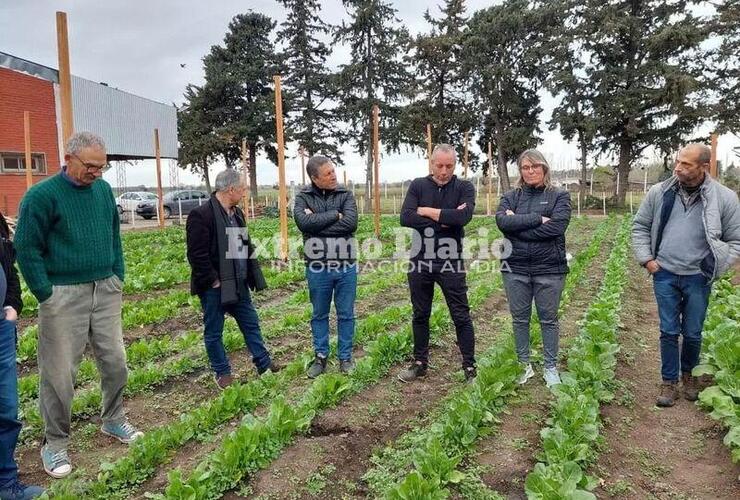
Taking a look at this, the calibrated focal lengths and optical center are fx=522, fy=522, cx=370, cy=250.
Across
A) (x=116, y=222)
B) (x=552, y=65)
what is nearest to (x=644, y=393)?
(x=116, y=222)

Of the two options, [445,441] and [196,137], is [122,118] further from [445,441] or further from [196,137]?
[445,441]

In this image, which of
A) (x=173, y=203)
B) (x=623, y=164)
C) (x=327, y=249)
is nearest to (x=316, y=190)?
(x=327, y=249)

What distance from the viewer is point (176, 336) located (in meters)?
6.23

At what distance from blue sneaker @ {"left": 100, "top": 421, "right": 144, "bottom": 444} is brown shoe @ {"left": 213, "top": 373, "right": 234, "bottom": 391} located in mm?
869

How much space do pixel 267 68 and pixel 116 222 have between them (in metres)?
34.4

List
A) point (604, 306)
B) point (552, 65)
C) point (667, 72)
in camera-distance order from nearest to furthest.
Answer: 1. point (604, 306)
2. point (667, 72)
3. point (552, 65)

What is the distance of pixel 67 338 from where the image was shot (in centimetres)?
312

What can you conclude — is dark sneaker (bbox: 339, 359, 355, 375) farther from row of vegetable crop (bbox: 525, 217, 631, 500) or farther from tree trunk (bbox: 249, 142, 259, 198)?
tree trunk (bbox: 249, 142, 259, 198)

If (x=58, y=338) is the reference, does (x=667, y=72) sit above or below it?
above

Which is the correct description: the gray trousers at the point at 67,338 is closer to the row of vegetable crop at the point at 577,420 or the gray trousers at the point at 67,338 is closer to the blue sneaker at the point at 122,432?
the blue sneaker at the point at 122,432

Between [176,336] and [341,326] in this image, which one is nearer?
[341,326]

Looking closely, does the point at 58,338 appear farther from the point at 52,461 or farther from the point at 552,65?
the point at 552,65

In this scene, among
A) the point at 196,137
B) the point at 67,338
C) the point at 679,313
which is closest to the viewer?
the point at 67,338

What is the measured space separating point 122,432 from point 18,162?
1969 centimetres
